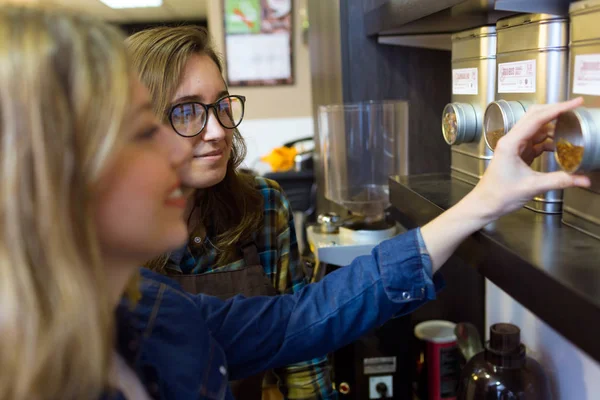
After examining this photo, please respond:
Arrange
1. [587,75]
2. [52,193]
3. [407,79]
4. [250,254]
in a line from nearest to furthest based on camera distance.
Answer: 1. [52,193]
2. [587,75]
3. [250,254]
4. [407,79]

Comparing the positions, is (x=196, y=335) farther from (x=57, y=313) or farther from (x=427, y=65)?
(x=427, y=65)

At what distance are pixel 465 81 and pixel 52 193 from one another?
0.67 meters

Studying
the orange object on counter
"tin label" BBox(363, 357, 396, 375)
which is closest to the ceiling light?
the orange object on counter

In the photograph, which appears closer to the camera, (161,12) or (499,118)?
(499,118)

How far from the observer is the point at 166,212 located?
1.92ft

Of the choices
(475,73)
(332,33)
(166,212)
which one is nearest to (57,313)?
(166,212)

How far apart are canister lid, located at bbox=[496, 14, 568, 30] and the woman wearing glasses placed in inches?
22.3

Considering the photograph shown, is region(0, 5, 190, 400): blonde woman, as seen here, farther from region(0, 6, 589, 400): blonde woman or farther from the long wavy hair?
the long wavy hair

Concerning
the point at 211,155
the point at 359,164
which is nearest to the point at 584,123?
the point at 211,155

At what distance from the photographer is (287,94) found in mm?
4285

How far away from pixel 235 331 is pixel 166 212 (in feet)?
1.32

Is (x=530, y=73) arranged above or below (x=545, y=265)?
above

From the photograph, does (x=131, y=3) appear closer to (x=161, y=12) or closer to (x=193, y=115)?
(x=161, y=12)

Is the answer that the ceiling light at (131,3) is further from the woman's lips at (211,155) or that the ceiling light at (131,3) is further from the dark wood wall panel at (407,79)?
the woman's lips at (211,155)
